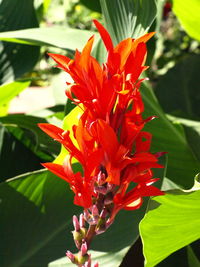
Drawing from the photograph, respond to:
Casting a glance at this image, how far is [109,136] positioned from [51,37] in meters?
0.71

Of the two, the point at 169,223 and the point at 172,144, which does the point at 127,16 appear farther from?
the point at 169,223

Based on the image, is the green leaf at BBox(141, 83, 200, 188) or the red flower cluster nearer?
the red flower cluster

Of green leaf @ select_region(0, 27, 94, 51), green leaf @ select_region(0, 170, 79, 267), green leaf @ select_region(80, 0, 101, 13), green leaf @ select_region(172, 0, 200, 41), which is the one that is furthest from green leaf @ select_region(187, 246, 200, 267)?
green leaf @ select_region(80, 0, 101, 13)

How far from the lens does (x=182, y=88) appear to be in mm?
1699

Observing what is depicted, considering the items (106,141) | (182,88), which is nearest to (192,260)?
(106,141)

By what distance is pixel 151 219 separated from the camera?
0.77m

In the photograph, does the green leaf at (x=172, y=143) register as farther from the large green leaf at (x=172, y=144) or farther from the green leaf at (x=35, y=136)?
the green leaf at (x=35, y=136)

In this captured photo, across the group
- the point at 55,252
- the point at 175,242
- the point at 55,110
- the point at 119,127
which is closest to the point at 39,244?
the point at 55,252

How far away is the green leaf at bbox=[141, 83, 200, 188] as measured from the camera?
3.79 feet

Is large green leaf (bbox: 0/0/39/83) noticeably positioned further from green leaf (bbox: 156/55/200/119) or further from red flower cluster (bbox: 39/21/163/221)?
red flower cluster (bbox: 39/21/163/221)

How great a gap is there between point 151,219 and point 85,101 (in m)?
0.24

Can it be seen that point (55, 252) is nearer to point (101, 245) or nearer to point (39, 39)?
point (101, 245)

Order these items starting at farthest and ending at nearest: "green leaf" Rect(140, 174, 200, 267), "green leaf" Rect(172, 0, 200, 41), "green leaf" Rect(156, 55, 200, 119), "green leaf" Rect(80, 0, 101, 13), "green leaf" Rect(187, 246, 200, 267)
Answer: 1. "green leaf" Rect(80, 0, 101, 13)
2. "green leaf" Rect(156, 55, 200, 119)
3. "green leaf" Rect(172, 0, 200, 41)
4. "green leaf" Rect(187, 246, 200, 267)
5. "green leaf" Rect(140, 174, 200, 267)

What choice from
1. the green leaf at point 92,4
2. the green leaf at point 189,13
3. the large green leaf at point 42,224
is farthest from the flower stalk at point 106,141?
the green leaf at point 92,4
